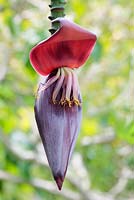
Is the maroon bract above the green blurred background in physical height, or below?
above

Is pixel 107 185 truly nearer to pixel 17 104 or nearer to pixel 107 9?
pixel 17 104

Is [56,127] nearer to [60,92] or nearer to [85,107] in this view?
[60,92]

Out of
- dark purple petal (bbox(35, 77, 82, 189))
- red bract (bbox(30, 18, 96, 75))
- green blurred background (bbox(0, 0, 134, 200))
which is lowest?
green blurred background (bbox(0, 0, 134, 200))

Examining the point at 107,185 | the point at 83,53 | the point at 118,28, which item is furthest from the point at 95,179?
A: the point at 83,53

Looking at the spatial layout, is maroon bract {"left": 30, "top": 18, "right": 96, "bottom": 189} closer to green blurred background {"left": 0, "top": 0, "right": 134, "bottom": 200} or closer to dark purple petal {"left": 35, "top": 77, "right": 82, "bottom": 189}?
dark purple petal {"left": 35, "top": 77, "right": 82, "bottom": 189}

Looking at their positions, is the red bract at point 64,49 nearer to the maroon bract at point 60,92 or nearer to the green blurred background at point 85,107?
the maroon bract at point 60,92

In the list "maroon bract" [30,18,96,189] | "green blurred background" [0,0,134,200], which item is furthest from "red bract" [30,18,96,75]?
"green blurred background" [0,0,134,200]

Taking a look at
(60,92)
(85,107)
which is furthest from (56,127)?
(85,107)
